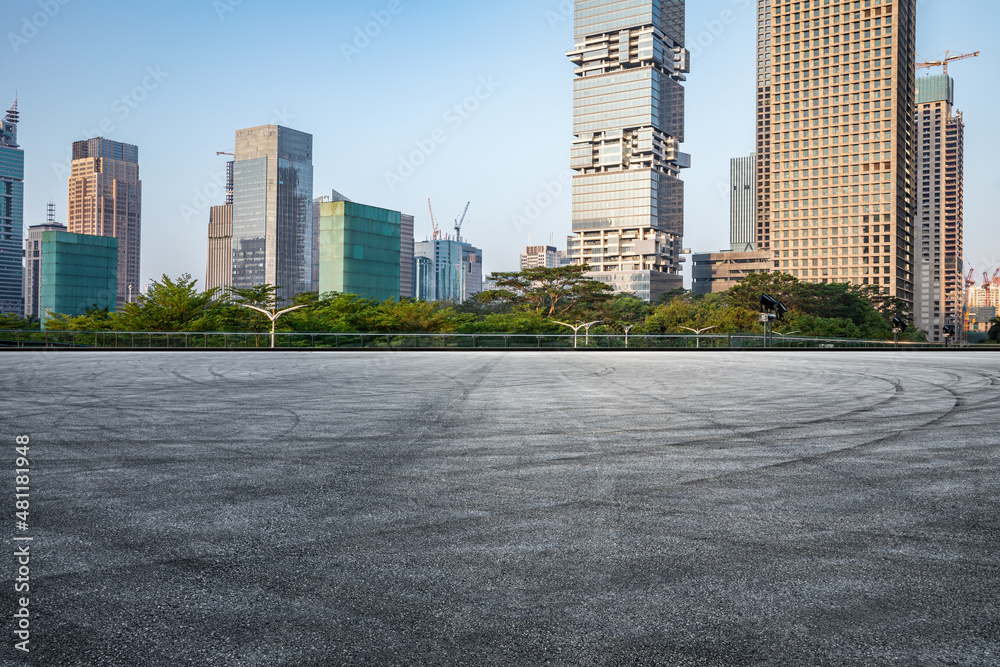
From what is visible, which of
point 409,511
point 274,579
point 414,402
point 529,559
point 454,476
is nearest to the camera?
point 274,579

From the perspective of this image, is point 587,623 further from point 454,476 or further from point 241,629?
point 454,476

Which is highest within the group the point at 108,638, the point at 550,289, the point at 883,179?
the point at 883,179

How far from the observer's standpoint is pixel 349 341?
165 ft

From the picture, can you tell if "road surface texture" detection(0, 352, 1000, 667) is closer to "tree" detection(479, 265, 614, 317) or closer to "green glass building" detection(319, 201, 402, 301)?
"tree" detection(479, 265, 614, 317)

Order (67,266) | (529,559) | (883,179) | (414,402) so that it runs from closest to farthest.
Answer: (529,559), (414,402), (67,266), (883,179)

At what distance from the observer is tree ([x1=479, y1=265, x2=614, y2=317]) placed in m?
95.7

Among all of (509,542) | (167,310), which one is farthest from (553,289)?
(509,542)

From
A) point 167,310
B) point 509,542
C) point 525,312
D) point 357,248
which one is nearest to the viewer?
point 509,542

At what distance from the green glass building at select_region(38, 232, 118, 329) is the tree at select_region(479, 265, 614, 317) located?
111759 mm

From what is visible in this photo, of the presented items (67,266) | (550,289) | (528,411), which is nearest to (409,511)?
(528,411)

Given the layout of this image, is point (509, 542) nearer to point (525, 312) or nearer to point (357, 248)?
point (525, 312)

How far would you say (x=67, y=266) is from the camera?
6811 inches

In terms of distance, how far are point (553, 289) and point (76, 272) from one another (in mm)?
129972

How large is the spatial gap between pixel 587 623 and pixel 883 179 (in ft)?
718
